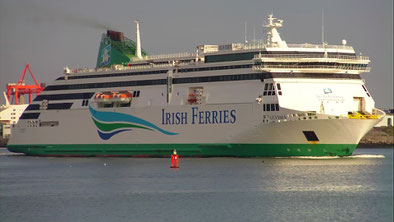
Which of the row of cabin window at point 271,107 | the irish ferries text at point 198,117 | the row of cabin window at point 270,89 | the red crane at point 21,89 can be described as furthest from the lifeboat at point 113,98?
the red crane at point 21,89

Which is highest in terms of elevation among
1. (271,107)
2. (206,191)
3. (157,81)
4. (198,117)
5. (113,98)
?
(157,81)

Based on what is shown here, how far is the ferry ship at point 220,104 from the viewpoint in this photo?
61.4 metres

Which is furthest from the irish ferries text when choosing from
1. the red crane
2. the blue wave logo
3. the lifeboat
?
the red crane

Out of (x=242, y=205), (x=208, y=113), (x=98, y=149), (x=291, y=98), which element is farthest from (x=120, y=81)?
(x=242, y=205)

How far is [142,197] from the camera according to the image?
139 ft

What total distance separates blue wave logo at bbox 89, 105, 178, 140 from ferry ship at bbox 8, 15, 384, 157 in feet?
0.27

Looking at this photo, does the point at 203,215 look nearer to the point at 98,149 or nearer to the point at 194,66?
the point at 194,66

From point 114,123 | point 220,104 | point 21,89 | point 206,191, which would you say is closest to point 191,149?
point 220,104

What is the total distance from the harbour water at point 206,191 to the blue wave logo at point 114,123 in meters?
7.70

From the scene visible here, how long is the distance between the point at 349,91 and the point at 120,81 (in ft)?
66.7

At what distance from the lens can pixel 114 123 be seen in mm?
73312

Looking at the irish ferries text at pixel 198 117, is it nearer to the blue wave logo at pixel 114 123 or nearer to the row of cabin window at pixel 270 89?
the blue wave logo at pixel 114 123

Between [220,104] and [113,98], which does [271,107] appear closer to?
[220,104]

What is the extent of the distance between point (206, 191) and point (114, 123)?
30505 mm
